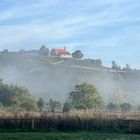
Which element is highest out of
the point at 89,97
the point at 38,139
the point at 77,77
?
the point at 77,77

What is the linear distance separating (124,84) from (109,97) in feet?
116

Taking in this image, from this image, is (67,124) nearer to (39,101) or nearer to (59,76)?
(39,101)

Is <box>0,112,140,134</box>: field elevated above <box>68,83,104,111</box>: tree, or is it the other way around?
<box>68,83,104,111</box>: tree

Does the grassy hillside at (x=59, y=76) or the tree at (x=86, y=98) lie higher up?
the grassy hillside at (x=59, y=76)

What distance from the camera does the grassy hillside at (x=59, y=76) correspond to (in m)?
134

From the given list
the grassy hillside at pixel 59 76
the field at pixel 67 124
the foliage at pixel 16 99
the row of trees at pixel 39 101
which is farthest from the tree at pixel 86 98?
the grassy hillside at pixel 59 76

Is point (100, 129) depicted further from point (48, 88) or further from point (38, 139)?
point (48, 88)

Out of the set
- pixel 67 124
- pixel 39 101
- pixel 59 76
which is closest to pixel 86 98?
pixel 39 101

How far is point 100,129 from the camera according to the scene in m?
39.6

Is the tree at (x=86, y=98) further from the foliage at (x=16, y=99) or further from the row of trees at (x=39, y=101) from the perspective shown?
the foliage at (x=16, y=99)

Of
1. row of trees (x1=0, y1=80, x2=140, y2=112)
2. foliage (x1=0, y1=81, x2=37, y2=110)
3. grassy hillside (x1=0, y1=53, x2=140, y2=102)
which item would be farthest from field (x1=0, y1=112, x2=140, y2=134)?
grassy hillside (x1=0, y1=53, x2=140, y2=102)

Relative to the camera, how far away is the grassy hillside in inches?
5261

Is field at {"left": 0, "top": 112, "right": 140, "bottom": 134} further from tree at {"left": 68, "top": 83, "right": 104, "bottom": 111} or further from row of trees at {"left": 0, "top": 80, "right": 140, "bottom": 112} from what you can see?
tree at {"left": 68, "top": 83, "right": 104, "bottom": 111}

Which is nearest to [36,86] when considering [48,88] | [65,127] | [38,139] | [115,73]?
[48,88]
